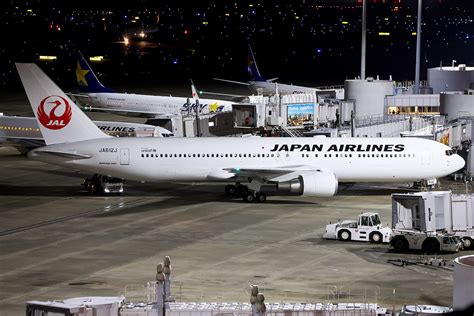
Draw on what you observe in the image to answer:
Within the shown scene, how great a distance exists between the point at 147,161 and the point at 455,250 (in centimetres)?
2155

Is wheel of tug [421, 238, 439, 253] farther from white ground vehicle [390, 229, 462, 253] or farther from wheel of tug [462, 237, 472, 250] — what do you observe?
wheel of tug [462, 237, 472, 250]

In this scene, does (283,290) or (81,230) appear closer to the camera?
(283,290)

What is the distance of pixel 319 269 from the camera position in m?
47.5

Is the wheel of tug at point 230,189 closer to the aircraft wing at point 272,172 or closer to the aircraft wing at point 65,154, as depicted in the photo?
the aircraft wing at point 272,172

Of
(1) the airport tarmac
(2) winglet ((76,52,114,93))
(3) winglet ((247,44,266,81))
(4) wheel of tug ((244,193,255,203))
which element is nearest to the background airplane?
(1) the airport tarmac

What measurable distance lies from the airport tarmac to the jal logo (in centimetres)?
438

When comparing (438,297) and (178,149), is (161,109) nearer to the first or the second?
(178,149)

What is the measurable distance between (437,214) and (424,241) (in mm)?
1524

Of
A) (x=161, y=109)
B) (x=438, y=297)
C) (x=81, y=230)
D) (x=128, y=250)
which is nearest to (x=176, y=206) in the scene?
(x=81, y=230)

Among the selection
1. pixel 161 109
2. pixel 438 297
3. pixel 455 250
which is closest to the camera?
pixel 438 297

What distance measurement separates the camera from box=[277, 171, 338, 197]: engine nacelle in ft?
210

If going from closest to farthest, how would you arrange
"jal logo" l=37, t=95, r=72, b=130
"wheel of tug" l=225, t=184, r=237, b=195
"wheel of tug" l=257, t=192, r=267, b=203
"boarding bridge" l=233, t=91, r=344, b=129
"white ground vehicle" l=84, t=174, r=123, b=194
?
"wheel of tug" l=257, t=192, r=267, b=203 → "jal logo" l=37, t=95, r=72, b=130 → "wheel of tug" l=225, t=184, r=237, b=195 → "white ground vehicle" l=84, t=174, r=123, b=194 → "boarding bridge" l=233, t=91, r=344, b=129

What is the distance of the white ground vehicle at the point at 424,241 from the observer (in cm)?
5084

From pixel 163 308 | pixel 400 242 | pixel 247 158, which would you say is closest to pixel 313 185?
pixel 247 158
